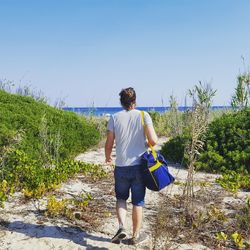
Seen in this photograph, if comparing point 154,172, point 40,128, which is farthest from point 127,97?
point 40,128

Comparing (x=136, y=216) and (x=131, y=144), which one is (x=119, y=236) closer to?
(x=136, y=216)

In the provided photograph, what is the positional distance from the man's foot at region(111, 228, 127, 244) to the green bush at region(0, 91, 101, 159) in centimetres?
341

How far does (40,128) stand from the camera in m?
8.73

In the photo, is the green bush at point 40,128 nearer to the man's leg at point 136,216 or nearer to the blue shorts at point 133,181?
the blue shorts at point 133,181

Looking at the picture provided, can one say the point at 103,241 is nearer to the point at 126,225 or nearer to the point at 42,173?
the point at 126,225

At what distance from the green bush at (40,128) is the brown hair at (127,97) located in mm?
3335

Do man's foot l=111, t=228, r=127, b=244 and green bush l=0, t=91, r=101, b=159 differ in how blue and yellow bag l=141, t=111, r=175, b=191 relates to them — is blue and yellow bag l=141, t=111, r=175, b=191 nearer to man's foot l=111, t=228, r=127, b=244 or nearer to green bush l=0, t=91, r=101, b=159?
man's foot l=111, t=228, r=127, b=244

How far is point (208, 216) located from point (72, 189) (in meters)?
2.47

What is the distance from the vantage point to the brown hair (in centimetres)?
468

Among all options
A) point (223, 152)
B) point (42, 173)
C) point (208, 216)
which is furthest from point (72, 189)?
point (223, 152)

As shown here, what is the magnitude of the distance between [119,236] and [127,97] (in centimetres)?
157

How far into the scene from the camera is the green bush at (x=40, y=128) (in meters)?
8.48

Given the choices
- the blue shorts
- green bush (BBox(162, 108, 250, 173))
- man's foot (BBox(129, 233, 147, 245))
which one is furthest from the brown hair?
green bush (BBox(162, 108, 250, 173))

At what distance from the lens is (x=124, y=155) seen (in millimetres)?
4730
